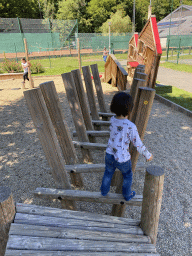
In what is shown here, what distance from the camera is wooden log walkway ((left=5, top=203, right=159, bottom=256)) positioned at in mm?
1545

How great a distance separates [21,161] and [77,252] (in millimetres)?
2871

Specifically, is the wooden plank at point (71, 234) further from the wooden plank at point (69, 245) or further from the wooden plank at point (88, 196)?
the wooden plank at point (88, 196)

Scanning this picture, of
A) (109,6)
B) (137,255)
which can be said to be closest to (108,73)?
(137,255)

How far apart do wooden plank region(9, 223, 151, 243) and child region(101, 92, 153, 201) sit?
0.47 meters

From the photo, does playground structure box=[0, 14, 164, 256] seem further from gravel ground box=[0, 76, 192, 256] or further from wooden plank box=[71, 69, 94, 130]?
wooden plank box=[71, 69, 94, 130]

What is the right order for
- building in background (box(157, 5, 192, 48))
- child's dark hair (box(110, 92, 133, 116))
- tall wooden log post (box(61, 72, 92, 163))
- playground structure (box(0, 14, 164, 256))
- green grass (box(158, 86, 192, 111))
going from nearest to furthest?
playground structure (box(0, 14, 164, 256))
child's dark hair (box(110, 92, 133, 116))
tall wooden log post (box(61, 72, 92, 163))
green grass (box(158, 86, 192, 111))
building in background (box(157, 5, 192, 48))

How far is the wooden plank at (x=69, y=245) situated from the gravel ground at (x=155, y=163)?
2.98 ft

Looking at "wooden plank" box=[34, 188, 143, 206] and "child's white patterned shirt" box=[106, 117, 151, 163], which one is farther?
"wooden plank" box=[34, 188, 143, 206]

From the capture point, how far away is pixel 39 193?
2227 mm

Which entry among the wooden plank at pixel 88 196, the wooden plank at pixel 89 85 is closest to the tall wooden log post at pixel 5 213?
the wooden plank at pixel 88 196

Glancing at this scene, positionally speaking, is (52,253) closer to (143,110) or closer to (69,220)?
(69,220)

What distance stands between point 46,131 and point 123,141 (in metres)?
0.77

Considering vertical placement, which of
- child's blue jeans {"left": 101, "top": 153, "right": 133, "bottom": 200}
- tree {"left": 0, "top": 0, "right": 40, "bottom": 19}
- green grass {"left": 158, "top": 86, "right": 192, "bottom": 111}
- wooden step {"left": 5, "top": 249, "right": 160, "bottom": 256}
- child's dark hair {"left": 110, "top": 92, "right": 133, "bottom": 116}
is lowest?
green grass {"left": 158, "top": 86, "right": 192, "bottom": 111}

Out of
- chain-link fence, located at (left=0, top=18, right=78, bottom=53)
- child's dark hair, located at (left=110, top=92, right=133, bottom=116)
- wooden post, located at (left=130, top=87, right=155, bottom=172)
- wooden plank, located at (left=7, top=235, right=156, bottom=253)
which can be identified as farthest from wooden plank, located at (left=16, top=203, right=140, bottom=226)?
chain-link fence, located at (left=0, top=18, right=78, bottom=53)
